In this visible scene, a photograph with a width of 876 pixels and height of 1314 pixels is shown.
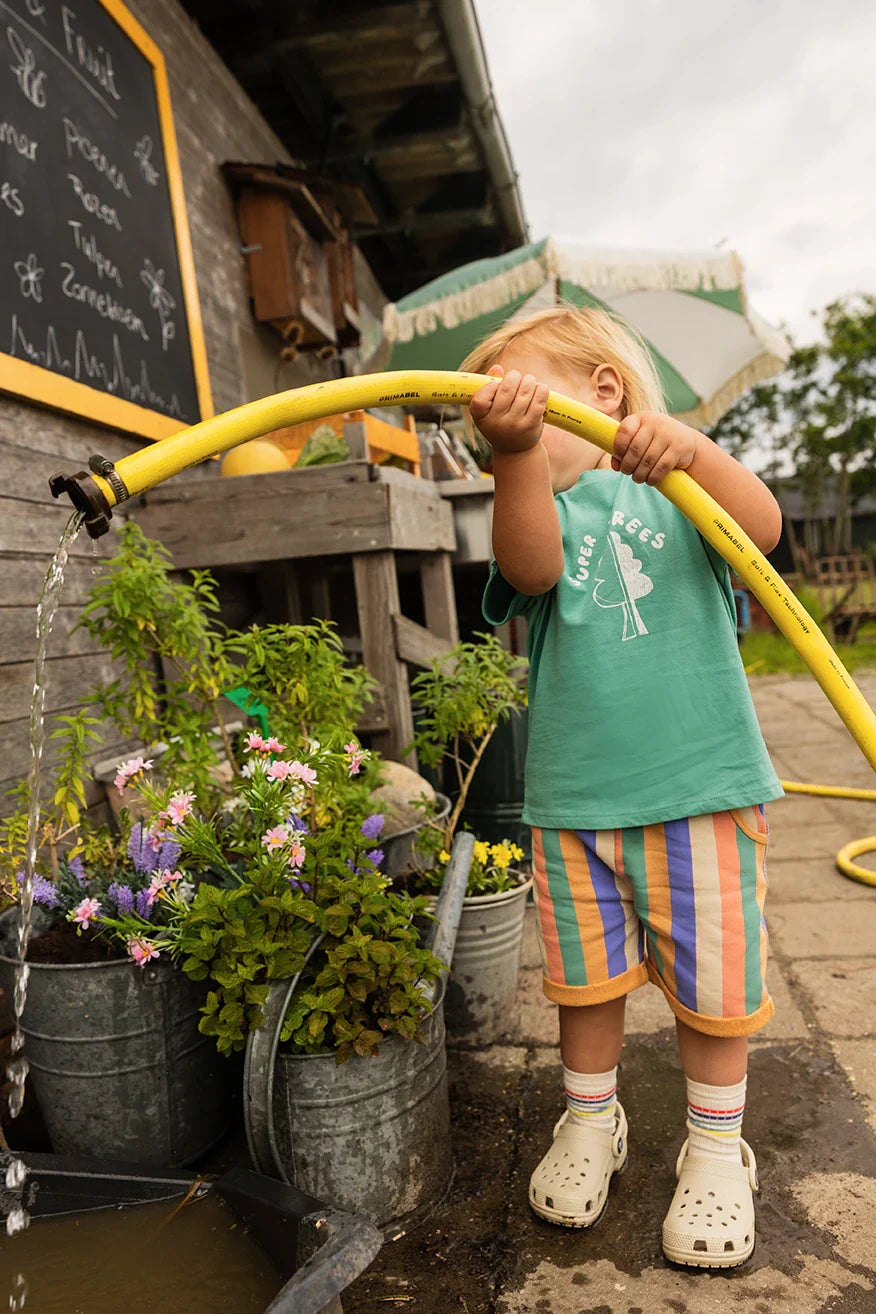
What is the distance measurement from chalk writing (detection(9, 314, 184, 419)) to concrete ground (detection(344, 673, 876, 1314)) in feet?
6.43

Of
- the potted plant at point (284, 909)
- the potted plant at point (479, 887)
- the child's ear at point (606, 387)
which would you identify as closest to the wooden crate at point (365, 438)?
the potted plant at point (479, 887)

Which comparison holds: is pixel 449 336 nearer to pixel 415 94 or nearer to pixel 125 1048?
pixel 415 94

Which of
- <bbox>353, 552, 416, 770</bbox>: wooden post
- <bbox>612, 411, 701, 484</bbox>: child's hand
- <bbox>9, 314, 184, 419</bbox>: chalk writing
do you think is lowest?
<bbox>353, 552, 416, 770</bbox>: wooden post

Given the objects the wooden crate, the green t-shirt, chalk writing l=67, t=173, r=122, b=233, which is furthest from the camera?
→ the wooden crate

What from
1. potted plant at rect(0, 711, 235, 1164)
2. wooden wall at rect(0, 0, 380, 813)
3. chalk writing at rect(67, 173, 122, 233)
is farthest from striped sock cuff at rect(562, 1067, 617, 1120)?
chalk writing at rect(67, 173, 122, 233)

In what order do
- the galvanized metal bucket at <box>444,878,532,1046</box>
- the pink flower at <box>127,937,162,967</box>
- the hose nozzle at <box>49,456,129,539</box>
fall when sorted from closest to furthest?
1. the hose nozzle at <box>49,456,129,539</box>
2. the pink flower at <box>127,937,162,967</box>
3. the galvanized metal bucket at <box>444,878,532,1046</box>

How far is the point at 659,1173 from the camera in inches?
62.1

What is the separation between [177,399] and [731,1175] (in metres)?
2.69

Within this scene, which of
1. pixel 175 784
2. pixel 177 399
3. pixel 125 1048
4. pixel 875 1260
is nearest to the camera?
pixel 875 1260

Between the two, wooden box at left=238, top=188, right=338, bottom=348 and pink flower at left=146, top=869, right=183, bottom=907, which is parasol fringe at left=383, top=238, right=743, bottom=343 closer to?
wooden box at left=238, top=188, right=338, bottom=348

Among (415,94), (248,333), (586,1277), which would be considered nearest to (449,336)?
(248,333)

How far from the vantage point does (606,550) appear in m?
1.49

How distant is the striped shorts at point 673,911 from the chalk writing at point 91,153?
90.4 inches

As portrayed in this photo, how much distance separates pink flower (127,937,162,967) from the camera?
4.99 ft
